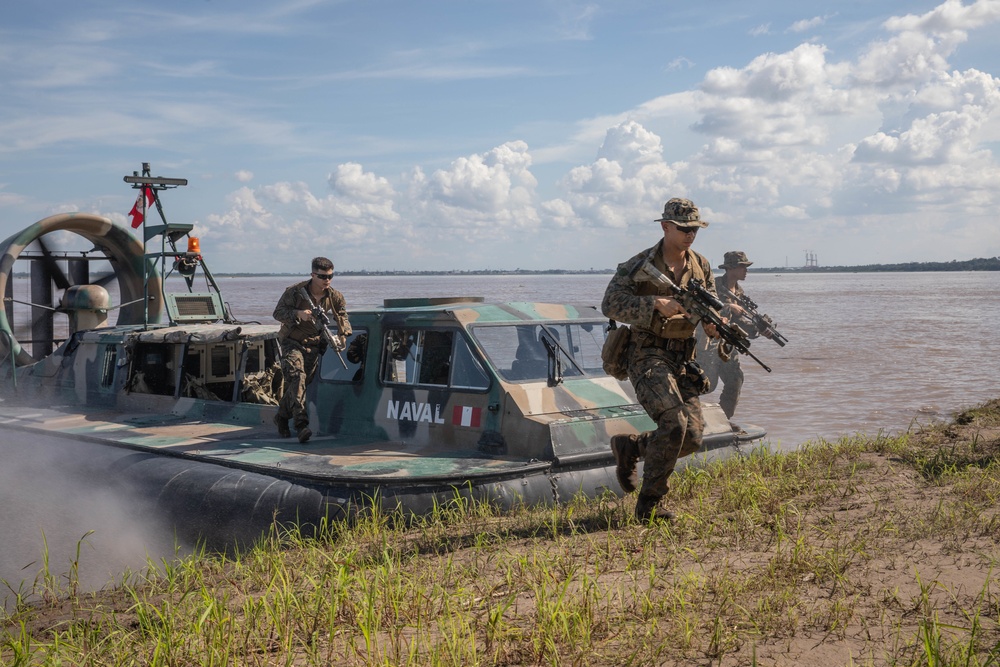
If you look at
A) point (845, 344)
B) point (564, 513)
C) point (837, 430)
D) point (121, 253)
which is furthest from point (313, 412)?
point (845, 344)

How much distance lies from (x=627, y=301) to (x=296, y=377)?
9.66 ft

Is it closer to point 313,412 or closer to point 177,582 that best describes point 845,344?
point 313,412

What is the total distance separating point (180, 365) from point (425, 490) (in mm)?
3809

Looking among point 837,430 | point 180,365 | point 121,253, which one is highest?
point 121,253

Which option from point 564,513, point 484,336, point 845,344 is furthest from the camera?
point 845,344

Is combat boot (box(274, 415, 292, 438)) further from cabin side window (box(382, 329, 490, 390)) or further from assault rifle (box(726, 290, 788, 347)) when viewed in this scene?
assault rifle (box(726, 290, 788, 347))

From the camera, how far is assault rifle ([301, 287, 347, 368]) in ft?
21.4

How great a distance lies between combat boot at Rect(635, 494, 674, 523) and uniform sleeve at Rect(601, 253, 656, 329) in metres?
0.86

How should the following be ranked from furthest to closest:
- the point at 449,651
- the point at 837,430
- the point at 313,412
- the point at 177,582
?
the point at 837,430 < the point at 313,412 < the point at 177,582 < the point at 449,651

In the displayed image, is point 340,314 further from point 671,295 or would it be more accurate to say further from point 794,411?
point 794,411

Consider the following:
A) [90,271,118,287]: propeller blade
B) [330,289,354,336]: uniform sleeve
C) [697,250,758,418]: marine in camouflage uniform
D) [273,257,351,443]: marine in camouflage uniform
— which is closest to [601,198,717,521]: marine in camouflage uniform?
[330,289,354,336]: uniform sleeve

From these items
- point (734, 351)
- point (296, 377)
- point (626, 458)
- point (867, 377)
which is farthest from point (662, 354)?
point (867, 377)

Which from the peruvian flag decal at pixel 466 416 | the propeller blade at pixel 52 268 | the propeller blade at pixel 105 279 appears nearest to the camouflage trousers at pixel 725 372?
the peruvian flag decal at pixel 466 416

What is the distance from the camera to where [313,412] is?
6.84 m
